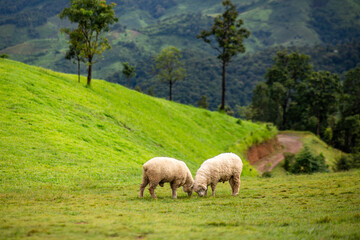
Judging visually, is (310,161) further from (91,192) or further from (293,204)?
(91,192)

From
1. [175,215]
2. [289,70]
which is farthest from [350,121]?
[175,215]

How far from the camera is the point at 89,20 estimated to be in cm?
4359

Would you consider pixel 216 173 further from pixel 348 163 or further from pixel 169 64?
pixel 169 64

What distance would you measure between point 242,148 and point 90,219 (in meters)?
40.7

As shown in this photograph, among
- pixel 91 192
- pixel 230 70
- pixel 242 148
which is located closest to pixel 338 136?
pixel 242 148

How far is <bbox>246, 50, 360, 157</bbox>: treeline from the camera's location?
262 feet

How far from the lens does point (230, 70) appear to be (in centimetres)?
19762

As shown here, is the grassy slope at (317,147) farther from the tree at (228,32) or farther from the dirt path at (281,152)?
the tree at (228,32)

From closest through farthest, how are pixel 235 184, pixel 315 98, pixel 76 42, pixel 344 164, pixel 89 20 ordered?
pixel 235 184
pixel 76 42
pixel 89 20
pixel 344 164
pixel 315 98

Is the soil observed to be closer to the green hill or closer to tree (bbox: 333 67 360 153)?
the green hill

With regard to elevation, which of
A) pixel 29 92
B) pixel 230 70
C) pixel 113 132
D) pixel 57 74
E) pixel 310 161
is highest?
pixel 230 70

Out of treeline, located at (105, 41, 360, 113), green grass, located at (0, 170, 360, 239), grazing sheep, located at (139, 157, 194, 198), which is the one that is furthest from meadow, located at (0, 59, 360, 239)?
treeline, located at (105, 41, 360, 113)

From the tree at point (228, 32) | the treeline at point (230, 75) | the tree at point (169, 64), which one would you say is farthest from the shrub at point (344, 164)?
the treeline at point (230, 75)

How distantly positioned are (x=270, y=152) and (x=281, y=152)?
112 inches
